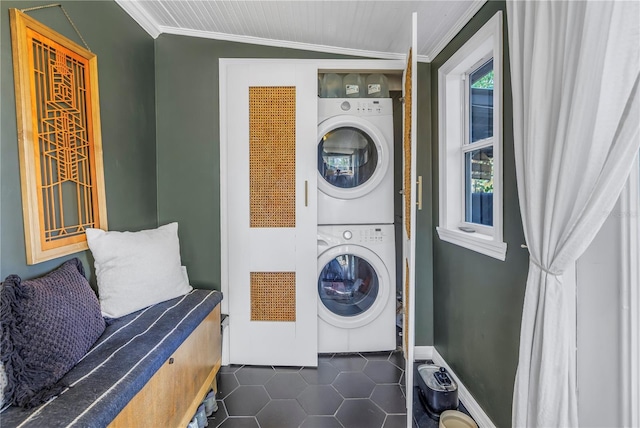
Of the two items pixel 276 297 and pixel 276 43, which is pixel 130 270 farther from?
pixel 276 43

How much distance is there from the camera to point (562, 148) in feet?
3.24

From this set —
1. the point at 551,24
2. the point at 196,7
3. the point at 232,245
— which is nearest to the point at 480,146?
the point at 551,24

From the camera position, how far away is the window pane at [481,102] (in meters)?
1.78

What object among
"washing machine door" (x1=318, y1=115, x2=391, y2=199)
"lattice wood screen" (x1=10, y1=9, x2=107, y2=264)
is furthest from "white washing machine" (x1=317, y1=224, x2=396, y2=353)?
"lattice wood screen" (x1=10, y1=9, x2=107, y2=264)

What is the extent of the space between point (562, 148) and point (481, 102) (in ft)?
3.40

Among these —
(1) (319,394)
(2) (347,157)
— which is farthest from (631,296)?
(2) (347,157)

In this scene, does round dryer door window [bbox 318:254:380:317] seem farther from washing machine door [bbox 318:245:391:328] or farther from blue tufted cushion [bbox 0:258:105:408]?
blue tufted cushion [bbox 0:258:105:408]

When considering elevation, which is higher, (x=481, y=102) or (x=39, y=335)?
(x=481, y=102)

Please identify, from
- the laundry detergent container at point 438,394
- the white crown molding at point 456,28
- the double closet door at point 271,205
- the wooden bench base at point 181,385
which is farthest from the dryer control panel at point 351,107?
the laundry detergent container at point 438,394

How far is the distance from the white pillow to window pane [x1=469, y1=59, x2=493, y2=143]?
6.47 ft

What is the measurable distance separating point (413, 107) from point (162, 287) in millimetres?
1596

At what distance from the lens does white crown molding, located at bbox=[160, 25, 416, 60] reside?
2.18m

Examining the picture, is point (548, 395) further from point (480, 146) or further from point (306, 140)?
point (306, 140)

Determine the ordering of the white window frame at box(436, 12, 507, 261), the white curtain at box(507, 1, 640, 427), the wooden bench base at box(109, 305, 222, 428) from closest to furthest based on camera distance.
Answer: the white curtain at box(507, 1, 640, 427)
the wooden bench base at box(109, 305, 222, 428)
the white window frame at box(436, 12, 507, 261)
